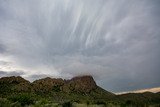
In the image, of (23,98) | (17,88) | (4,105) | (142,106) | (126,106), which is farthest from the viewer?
(17,88)

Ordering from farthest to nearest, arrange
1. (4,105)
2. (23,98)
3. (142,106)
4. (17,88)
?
(17,88)
(23,98)
(4,105)
(142,106)

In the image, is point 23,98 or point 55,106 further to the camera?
point 23,98

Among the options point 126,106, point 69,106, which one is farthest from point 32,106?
point 126,106

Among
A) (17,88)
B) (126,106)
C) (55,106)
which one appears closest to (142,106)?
(126,106)

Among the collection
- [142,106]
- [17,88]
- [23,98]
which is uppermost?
[17,88]

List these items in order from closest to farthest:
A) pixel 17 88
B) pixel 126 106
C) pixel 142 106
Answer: pixel 142 106 < pixel 126 106 < pixel 17 88

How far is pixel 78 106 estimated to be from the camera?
37188 mm

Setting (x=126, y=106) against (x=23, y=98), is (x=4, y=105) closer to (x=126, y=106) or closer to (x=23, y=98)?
(x=23, y=98)

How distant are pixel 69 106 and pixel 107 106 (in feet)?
18.0

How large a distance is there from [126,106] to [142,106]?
126 inches

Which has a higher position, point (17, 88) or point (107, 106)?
point (17, 88)

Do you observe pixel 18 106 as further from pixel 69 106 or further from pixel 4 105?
pixel 69 106

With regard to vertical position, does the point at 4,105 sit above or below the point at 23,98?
below

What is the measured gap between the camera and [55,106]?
1518 inches
